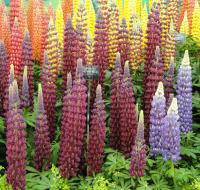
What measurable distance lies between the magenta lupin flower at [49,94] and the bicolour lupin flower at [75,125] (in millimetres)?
580

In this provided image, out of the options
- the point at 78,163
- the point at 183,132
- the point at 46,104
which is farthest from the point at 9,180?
the point at 183,132

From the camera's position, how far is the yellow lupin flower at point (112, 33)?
6.56 meters

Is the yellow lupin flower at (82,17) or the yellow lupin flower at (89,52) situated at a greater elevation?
the yellow lupin flower at (82,17)

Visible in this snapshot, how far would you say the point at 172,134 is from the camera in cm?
496

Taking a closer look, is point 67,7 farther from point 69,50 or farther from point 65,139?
point 65,139

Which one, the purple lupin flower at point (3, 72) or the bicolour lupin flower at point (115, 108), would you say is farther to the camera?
the purple lupin flower at point (3, 72)

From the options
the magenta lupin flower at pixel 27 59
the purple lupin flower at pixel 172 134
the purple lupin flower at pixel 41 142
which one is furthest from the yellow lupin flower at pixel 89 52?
the purple lupin flower at pixel 172 134

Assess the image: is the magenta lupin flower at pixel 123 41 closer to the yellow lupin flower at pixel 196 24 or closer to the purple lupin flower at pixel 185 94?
the purple lupin flower at pixel 185 94

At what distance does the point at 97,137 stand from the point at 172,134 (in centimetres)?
72

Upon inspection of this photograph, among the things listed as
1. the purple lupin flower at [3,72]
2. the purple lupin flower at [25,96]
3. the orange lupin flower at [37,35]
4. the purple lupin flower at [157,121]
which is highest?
the orange lupin flower at [37,35]

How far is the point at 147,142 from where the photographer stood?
5.66 metres

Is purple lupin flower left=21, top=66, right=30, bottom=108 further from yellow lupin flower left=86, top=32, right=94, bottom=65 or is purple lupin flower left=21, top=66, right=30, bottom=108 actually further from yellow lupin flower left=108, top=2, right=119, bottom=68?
yellow lupin flower left=108, top=2, right=119, bottom=68

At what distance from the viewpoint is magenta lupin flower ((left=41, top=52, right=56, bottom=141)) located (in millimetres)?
5648

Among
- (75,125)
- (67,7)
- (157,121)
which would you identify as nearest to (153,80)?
(157,121)
